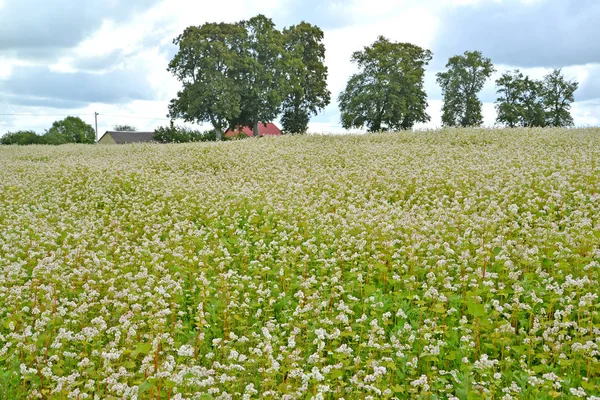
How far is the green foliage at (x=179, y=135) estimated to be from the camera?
5306 cm

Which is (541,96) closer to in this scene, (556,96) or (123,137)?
(556,96)

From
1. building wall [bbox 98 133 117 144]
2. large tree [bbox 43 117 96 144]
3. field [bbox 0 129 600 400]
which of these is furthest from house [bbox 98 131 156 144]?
field [bbox 0 129 600 400]

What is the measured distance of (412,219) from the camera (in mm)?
11742

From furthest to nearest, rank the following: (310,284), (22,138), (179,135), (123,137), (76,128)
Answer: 1. (76,128)
2. (123,137)
3. (22,138)
4. (179,135)
5. (310,284)

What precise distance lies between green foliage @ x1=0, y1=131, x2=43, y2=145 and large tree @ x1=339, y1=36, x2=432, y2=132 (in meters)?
41.3

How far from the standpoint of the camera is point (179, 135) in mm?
52781

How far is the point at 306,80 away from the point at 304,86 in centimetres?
159

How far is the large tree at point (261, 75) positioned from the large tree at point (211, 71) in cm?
98

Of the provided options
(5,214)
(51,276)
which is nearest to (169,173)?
(5,214)

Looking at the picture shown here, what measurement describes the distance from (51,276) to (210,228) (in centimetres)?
412

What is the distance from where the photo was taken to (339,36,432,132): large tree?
2373 inches

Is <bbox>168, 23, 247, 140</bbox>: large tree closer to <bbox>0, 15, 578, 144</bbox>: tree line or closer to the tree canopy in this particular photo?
<bbox>0, 15, 578, 144</bbox>: tree line

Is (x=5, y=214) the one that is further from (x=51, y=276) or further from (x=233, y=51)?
(x=233, y=51)

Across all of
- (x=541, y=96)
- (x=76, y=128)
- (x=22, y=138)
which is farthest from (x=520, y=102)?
(x=76, y=128)
